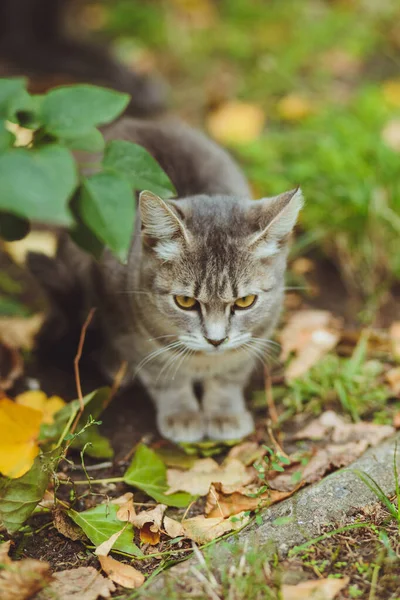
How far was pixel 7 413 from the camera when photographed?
6.99 feet

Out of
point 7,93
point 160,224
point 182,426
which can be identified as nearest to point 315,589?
point 182,426

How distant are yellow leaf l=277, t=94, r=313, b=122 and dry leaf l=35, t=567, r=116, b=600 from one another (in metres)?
2.92

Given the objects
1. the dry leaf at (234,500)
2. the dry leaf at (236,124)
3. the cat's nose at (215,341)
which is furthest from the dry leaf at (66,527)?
the dry leaf at (236,124)

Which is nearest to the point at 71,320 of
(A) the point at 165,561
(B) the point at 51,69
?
(A) the point at 165,561

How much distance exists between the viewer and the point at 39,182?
1404mm

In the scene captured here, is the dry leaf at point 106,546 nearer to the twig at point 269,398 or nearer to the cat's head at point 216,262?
the cat's head at point 216,262

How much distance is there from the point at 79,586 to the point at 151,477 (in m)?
0.45

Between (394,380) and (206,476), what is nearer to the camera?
(206,476)

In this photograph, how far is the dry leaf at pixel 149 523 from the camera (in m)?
1.94

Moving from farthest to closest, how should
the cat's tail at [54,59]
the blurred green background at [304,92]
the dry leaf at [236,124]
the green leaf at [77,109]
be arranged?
1. the cat's tail at [54,59]
2. the dry leaf at [236,124]
3. the blurred green background at [304,92]
4. the green leaf at [77,109]

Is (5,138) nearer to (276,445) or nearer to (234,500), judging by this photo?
(234,500)

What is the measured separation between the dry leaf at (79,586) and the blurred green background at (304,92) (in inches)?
68.5

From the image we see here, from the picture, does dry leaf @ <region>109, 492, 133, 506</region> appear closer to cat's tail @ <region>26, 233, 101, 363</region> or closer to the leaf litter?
the leaf litter

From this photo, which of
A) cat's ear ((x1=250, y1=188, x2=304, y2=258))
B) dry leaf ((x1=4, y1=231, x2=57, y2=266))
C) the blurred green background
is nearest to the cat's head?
cat's ear ((x1=250, y1=188, x2=304, y2=258))
